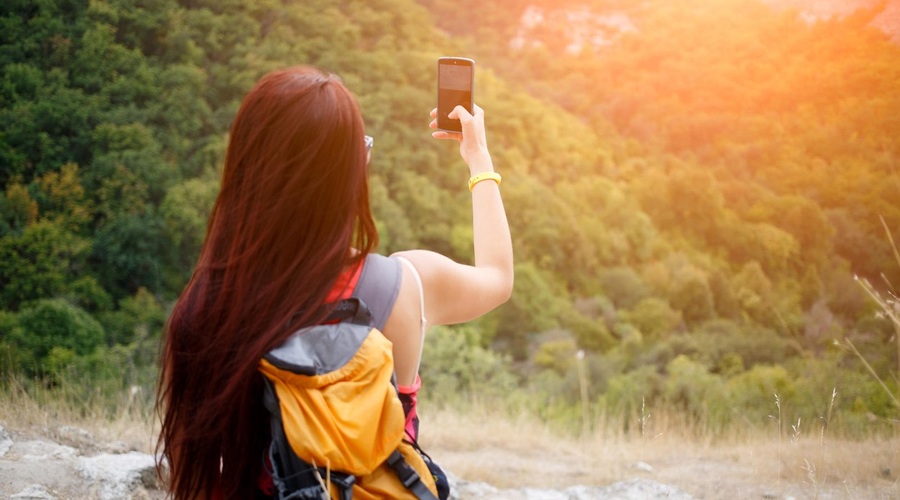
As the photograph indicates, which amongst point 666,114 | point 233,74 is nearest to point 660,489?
point 233,74

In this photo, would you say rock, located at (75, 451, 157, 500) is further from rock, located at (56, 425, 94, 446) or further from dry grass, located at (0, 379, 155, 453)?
rock, located at (56, 425, 94, 446)

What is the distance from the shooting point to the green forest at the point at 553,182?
10.8 m

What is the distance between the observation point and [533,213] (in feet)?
58.4

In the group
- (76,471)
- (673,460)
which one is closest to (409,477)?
(76,471)

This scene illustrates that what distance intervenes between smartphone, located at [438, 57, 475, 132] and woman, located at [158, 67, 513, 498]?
59 centimetres

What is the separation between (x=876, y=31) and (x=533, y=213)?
904 centimetres

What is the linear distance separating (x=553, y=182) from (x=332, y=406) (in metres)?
18.6

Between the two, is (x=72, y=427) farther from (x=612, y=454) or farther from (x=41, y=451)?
(x=612, y=454)

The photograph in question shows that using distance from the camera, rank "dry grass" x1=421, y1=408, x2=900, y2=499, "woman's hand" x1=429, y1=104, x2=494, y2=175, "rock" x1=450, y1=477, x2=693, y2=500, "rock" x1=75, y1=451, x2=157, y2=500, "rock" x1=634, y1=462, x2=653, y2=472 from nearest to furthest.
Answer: "woman's hand" x1=429, y1=104, x2=494, y2=175
"rock" x1=75, y1=451, x2=157, y2=500
"dry grass" x1=421, y1=408, x2=900, y2=499
"rock" x1=450, y1=477, x2=693, y2=500
"rock" x1=634, y1=462, x2=653, y2=472

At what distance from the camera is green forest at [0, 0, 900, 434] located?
1083 cm

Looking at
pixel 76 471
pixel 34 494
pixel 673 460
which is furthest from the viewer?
pixel 673 460

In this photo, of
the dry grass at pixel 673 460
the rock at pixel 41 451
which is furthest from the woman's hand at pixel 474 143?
the rock at pixel 41 451

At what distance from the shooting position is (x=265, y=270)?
1174 mm

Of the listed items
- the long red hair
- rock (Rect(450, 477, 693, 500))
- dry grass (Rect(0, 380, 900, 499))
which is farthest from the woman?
rock (Rect(450, 477, 693, 500))
